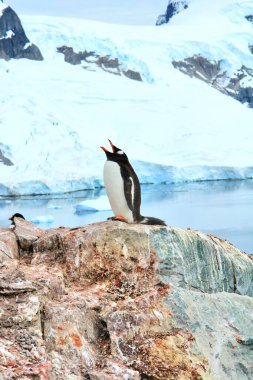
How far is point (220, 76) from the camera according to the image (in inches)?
3814

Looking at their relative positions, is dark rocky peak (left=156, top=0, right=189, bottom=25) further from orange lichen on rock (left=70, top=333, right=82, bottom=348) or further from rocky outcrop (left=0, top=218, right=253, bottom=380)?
orange lichen on rock (left=70, top=333, right=82, bottom=348)

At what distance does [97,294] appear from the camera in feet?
18.9

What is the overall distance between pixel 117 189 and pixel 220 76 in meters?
92.0

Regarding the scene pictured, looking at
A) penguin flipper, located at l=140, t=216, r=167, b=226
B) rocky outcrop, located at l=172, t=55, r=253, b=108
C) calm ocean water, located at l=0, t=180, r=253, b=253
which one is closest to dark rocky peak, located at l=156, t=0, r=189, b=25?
rocky outcrop, located at l=172, t=55, r=253, b=108

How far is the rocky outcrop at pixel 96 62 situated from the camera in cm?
7319

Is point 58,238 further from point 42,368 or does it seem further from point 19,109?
point 19,109

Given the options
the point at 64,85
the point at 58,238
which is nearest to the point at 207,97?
the point at 64,85

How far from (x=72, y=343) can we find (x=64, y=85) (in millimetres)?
59949

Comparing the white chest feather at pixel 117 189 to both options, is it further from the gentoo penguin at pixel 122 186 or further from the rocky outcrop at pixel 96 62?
the rocky outcrop at pixel 96 62

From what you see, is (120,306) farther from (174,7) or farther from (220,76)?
(174,7)

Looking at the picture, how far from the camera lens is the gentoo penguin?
714 cm

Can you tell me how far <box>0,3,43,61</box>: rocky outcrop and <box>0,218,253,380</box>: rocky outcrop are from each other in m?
67.7

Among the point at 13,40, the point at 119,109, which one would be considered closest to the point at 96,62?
the point at 13,40

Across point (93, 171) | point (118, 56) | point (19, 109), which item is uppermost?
point (118, 56)
